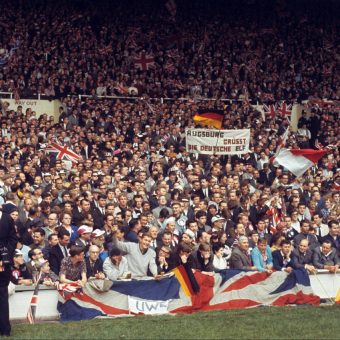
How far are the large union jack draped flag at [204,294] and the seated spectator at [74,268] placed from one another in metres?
0.18

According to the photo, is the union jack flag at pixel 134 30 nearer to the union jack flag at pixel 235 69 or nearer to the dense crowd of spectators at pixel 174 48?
the dense crowd of spectators at pixel 174 48

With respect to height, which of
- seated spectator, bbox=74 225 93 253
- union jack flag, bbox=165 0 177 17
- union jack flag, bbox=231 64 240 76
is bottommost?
seated spectator, bbox=74 225 93 253

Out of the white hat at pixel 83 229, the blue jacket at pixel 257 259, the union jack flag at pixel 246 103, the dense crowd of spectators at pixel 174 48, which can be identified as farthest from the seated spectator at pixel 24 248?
the union jack flag at pixel 246 103

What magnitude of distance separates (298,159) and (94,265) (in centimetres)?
970

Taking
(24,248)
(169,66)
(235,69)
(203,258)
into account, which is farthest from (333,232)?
(235,69)

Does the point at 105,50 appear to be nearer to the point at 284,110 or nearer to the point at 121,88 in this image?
the point at 121,88

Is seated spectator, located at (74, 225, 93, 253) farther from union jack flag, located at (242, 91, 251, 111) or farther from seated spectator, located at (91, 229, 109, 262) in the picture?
union jack flag, located at (242, 91, 251, 111)

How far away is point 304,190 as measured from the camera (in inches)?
887

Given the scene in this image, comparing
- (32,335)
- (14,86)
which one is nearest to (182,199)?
(32,335)

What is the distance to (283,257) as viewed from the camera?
16.1 meters

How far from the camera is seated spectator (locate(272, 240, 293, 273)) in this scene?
52.5ft

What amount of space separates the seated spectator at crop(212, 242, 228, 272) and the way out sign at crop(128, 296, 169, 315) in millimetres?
1321

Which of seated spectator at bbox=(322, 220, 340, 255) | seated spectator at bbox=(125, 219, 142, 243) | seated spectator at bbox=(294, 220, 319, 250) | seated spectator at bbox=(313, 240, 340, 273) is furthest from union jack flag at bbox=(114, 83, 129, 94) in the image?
seated spectator at bbox=(313, 240, 340, 273)

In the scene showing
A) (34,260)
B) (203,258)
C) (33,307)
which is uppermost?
(34,260)
